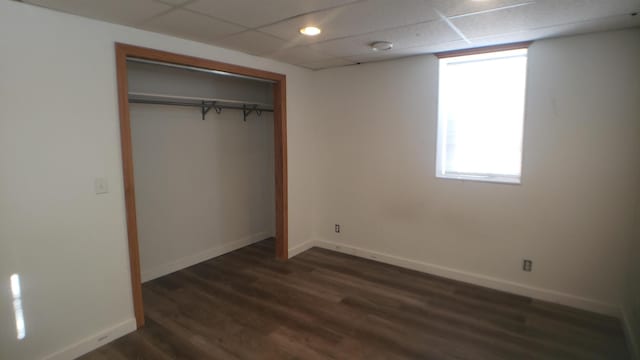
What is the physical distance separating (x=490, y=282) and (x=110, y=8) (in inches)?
154

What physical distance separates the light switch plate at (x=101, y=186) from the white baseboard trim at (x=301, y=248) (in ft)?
7.63

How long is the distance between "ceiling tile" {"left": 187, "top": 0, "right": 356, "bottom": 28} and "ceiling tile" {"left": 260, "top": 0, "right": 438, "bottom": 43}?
104 mm

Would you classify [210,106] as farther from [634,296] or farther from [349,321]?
[634,296]

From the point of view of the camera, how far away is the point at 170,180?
388cm

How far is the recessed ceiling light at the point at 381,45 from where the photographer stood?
Result: 303cm

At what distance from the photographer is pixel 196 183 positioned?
4129mm

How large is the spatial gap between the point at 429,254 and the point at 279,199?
1.86 m

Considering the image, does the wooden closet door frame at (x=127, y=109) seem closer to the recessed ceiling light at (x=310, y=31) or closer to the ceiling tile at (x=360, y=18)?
the ceiling tile at (x=360, y=18)

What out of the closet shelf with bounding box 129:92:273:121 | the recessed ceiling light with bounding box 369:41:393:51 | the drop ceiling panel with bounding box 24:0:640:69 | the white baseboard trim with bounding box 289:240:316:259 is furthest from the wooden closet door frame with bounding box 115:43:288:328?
the white baseboard trim with bounding box 289:240:316:259

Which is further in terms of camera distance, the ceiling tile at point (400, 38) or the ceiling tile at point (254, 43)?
the ceiling tile at point (254, 43)

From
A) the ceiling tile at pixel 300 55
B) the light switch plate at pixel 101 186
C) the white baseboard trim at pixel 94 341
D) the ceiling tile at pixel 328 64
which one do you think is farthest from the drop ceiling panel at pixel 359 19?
the white baseboard trim at pixel 94 341

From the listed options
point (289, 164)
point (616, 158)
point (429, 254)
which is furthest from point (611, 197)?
point (289, 164)

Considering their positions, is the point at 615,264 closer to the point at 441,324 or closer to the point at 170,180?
the point at 441,324

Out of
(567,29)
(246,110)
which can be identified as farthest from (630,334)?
(246,110)
